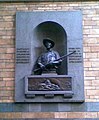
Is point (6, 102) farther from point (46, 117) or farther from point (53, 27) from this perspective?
point (53, 27)

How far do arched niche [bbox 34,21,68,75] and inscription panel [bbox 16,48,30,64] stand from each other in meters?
0.27

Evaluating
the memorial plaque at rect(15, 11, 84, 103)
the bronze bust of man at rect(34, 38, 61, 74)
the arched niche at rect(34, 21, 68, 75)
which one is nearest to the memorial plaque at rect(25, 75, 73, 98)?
the memorial plaque at rect(15, 11, 84, 103)

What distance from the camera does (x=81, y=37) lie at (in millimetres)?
8320

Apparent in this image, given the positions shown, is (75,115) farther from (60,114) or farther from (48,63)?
(48,63)

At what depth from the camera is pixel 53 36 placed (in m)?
8.71

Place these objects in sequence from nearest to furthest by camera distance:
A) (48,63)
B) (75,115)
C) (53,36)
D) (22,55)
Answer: (75,115), (48,63), (22,55), (53,36)

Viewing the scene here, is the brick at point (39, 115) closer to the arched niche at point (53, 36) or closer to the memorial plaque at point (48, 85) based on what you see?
the memorial plaque at point (48, 85)

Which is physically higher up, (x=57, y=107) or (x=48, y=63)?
(x=48, y=63)

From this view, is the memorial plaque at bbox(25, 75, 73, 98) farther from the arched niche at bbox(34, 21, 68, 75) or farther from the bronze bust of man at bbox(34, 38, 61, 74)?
the arched niche at bbox(34, 21, 68, 75)

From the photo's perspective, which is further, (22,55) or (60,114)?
(22,55)

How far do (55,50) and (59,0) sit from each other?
40.5 inches

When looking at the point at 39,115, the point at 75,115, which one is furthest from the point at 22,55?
the point at 75,115

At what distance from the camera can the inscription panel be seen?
324 inches

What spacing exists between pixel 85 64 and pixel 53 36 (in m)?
0.97
